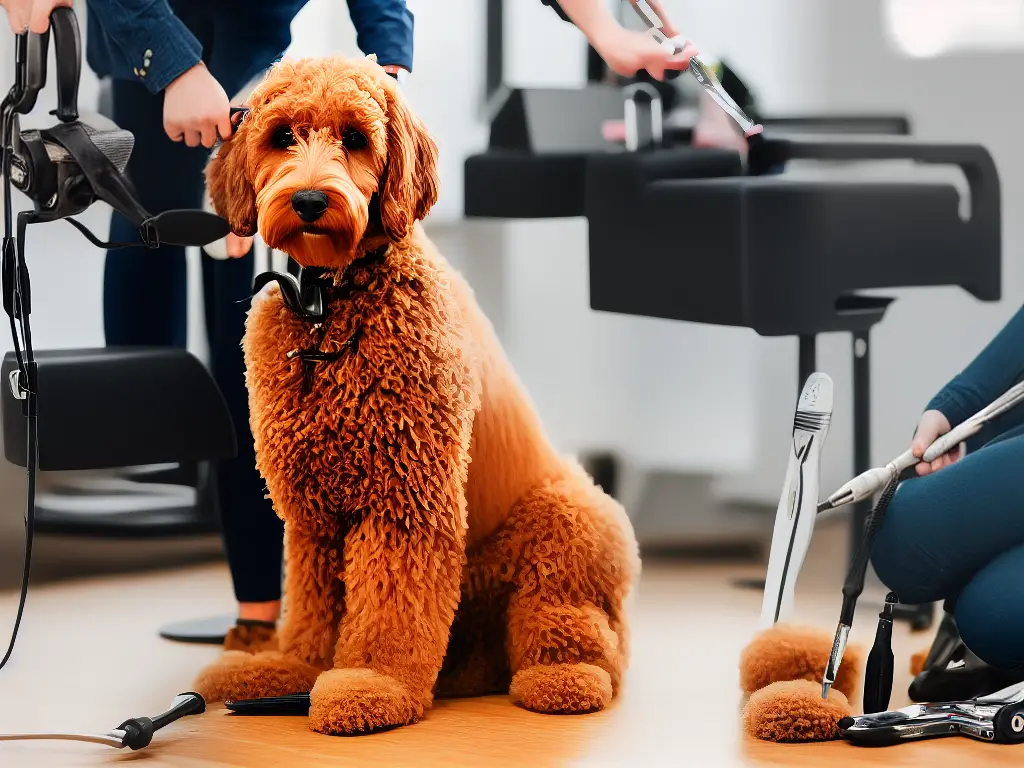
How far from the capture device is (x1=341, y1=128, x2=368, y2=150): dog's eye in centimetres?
124

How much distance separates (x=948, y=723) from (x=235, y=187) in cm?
90

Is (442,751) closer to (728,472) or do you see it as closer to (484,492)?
(484,492)

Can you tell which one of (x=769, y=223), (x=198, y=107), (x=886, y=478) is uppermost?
(x=198, y=107)

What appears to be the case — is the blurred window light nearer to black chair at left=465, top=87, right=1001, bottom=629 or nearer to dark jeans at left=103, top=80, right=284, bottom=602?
black chair at left=465, top=87, right=1001, bottom=629

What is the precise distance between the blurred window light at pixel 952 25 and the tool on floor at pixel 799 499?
95cm

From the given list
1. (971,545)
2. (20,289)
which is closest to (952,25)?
(971,545)

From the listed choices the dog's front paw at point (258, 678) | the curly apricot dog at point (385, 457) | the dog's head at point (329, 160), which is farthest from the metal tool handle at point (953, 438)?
the dog's front paw at point (258, 678)

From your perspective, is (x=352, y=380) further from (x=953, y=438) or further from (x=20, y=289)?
(x=953, y=438)

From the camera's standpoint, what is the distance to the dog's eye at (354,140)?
124 centimetres

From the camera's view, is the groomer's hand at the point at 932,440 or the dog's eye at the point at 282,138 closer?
the dog's eye at the point at 282,138

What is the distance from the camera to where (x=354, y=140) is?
1.24 m

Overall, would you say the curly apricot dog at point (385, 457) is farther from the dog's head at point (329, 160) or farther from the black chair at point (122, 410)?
the black chair at point (122, 410)

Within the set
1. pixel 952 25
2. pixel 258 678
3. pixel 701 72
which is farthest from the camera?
pixel 952 25

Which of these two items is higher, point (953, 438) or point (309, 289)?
point (309, 289)
